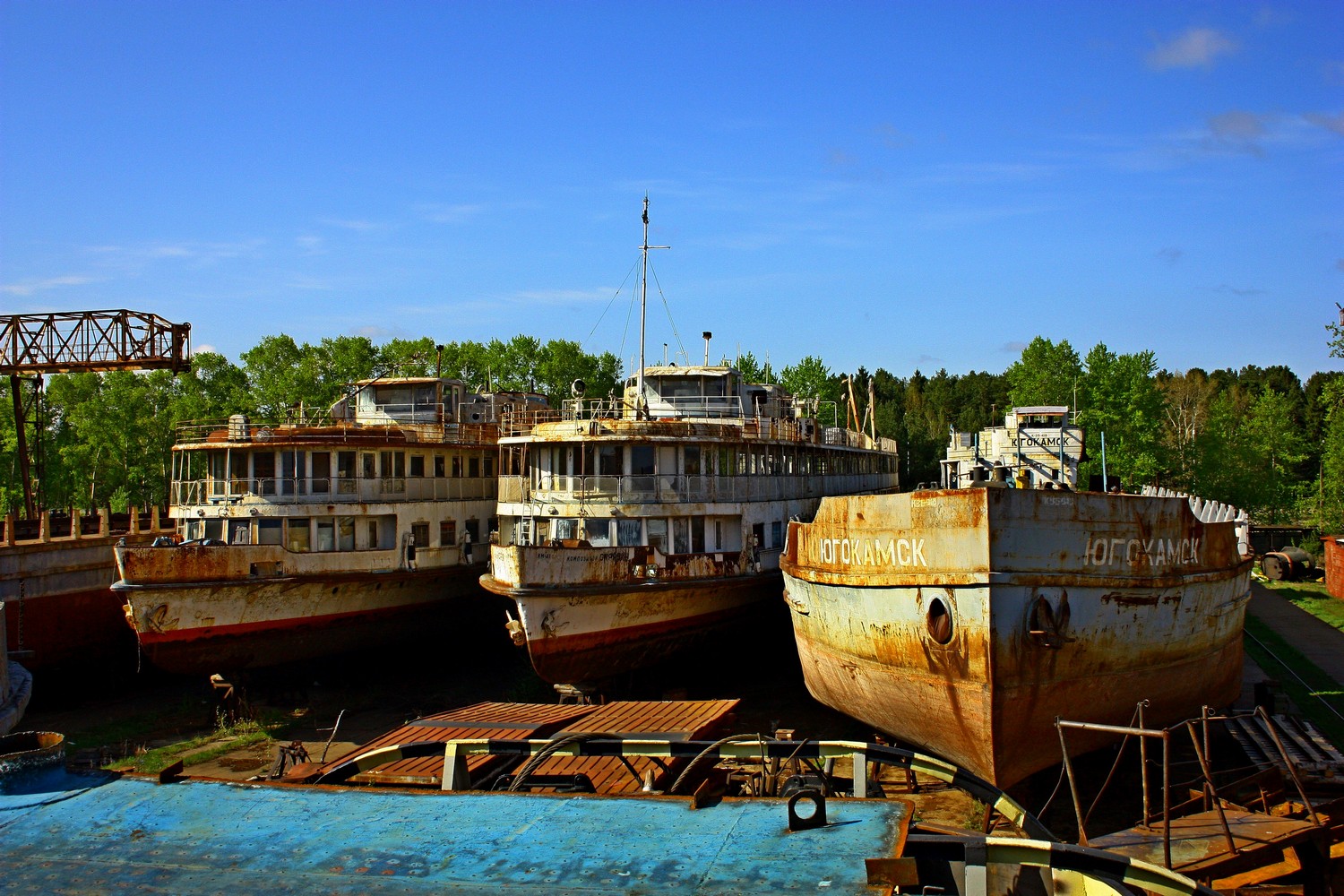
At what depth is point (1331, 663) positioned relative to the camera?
20.4 m

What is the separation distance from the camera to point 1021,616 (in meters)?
13.3

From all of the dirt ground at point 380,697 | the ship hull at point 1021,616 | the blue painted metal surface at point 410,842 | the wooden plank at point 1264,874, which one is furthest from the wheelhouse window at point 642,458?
the blue painted metal surface at point 410,842

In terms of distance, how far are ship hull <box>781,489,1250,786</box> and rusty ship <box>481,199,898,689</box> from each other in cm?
548

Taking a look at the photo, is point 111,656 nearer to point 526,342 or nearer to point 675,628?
point 675,628

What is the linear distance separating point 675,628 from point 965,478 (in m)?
6.86

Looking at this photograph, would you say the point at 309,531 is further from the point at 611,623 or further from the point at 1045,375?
the point at 1045,375

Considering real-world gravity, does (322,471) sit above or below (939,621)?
above

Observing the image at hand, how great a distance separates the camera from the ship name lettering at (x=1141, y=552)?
1380cm

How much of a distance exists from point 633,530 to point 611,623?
227 cm

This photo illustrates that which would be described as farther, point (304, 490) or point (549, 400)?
point (549, 400)

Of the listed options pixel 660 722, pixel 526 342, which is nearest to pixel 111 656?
pixel 660 722

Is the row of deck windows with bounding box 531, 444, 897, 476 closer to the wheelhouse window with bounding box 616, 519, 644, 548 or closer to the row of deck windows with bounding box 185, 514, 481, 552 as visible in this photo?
the wheelhouse window with bounding box 616, 519, 644, 548

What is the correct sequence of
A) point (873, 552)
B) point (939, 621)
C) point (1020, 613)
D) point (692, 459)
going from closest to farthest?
point (1020, 613) < point (939, 621) < point (873, 552) < point (692, 459)

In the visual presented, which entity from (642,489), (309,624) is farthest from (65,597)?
(642,489)
